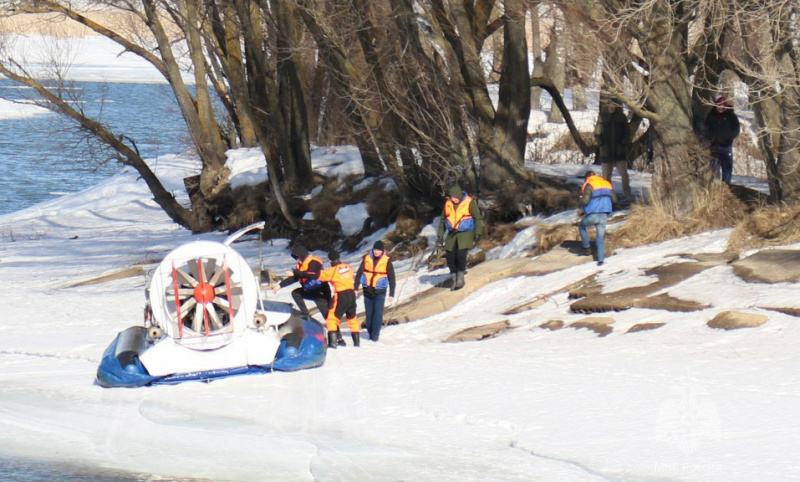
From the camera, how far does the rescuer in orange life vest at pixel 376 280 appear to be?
43.6 ft

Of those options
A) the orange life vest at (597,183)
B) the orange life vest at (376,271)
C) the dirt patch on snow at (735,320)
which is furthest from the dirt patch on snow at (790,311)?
the orange life vest at (376,271)

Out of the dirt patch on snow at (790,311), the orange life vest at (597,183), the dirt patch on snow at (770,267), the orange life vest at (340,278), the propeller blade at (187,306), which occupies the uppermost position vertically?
the orange life vest at (597,183)

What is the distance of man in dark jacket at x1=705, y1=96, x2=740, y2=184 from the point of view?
1748 cm

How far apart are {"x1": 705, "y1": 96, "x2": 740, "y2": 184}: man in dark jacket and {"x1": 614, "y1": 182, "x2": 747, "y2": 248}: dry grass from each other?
1099mm

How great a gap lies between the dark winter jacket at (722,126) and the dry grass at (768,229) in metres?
2.51

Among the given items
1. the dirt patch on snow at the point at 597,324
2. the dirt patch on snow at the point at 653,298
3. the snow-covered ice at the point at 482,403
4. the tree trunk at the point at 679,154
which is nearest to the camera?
the snow-covered ice at the point at 482,403

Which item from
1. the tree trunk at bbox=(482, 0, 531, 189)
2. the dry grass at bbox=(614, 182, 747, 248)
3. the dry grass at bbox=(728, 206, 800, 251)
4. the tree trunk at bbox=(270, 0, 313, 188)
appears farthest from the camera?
the tree trunk at bbox=(270, 0, 313, 188)

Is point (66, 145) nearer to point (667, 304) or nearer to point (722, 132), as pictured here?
point (722, 132)

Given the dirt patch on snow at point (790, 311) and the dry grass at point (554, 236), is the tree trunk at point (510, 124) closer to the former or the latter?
the dry grass at point (554, 236)

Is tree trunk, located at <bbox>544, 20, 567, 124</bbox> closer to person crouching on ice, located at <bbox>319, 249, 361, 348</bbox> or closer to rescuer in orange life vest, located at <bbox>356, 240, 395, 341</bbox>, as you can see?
rescuer in orange life vest, located at <bbox>356, 240, 395, 341</bbox>

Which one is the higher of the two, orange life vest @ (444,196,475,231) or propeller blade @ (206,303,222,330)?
orange life vest @ (444,196,475,231)

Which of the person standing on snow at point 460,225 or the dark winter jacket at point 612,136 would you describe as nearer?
the person standing on snow at point 460,225

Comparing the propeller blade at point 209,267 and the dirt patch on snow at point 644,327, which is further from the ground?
the propeller blade at point 209,267

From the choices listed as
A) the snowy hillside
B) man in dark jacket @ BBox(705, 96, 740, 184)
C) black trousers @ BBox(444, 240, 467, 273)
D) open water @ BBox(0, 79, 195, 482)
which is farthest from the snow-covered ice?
open water @ BBox(0, 79, 195, 482)
